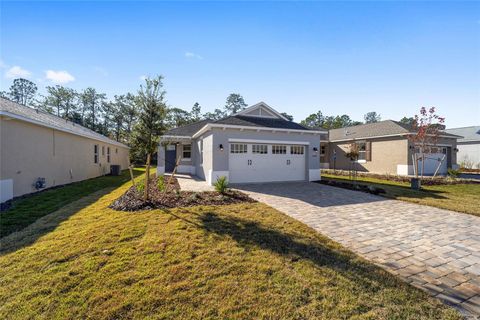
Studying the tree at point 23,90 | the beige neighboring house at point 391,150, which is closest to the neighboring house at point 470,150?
the beige neighboring house at point 391,150

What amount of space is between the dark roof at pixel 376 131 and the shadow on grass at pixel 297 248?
1736 cm

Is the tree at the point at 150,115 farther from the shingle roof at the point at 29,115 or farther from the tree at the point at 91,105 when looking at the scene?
the tree at the point at 91,105

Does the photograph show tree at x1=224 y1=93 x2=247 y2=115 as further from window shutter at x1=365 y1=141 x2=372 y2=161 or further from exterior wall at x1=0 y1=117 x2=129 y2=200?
exterior wall at x1=0 y1=117 x2=129 y2=200

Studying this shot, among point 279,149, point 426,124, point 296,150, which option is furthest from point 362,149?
point 279,149

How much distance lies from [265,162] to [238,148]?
191 centimetres

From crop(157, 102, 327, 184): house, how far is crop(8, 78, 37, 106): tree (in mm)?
51238

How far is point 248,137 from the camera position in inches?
493

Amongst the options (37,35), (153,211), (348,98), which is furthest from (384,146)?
(37,35)

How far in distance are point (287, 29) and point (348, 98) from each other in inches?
345

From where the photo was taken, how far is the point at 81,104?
150ft

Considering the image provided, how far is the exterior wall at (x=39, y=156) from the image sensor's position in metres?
8.31

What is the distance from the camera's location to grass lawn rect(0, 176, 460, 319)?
8.63 feet

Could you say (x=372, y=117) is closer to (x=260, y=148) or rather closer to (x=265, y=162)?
(x=265, y=162)

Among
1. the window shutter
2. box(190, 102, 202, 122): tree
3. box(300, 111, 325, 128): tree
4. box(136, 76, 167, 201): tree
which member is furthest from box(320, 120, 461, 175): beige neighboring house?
box(300, 111, 325, 128): tree
